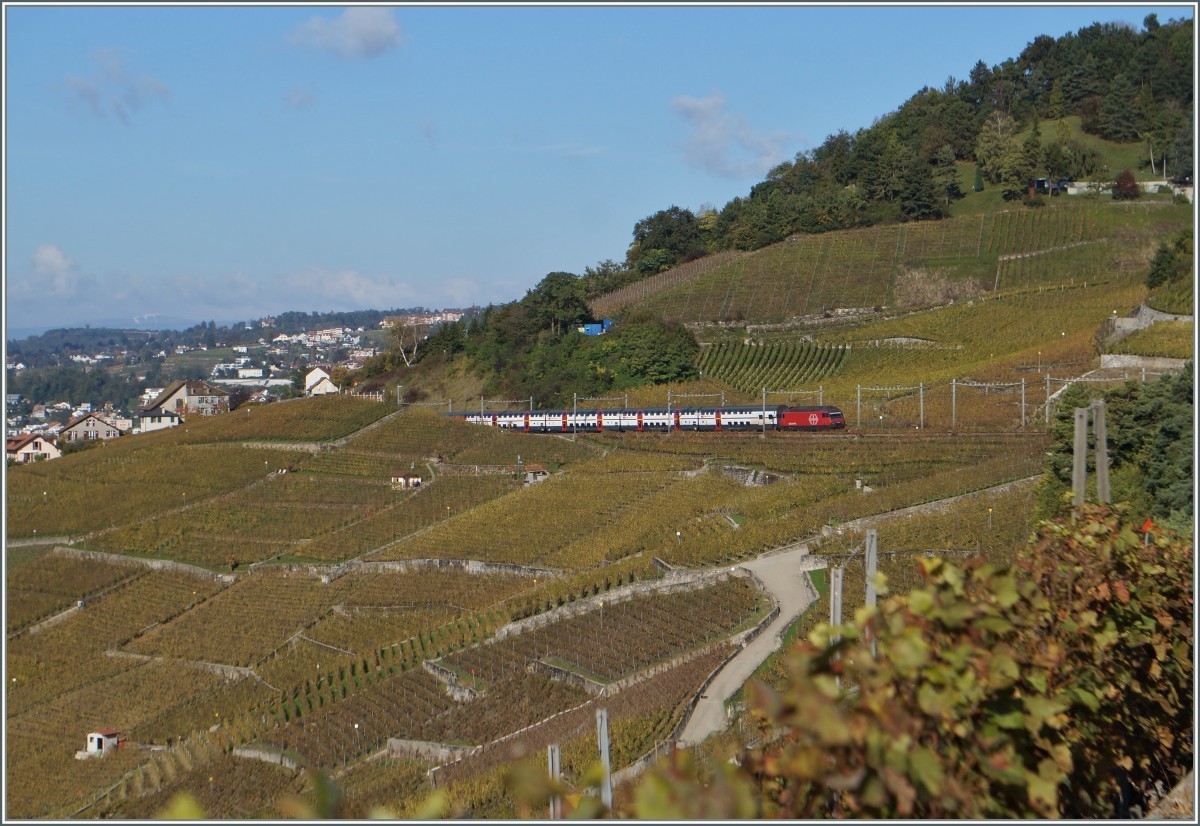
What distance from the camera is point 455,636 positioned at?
91.4ft

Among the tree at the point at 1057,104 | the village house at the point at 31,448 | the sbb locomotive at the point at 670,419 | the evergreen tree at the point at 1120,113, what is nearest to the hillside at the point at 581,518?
the sbb locomotive at the point at 670,419

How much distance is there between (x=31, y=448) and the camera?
71.7 meters

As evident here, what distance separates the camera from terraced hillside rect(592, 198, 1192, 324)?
6400 cm

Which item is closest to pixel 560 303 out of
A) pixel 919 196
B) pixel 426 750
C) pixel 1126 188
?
pixel 919 196

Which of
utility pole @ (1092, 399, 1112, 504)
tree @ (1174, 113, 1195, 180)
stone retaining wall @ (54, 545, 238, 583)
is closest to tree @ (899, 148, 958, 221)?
tree @ (1174, 113, 1195, 180)

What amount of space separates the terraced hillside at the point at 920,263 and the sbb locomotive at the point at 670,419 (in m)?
17.1

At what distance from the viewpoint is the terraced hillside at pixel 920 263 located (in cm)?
6400

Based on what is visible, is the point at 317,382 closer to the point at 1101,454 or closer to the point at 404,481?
the point at 404,481

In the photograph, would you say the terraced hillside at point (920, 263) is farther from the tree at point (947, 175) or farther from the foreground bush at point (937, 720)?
the foreground bush at point (937, 720)

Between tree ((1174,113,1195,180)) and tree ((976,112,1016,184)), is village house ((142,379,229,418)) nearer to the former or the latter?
tree ((976,112,1016,184))

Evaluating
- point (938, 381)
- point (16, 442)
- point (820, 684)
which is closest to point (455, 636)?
point (820, 684)

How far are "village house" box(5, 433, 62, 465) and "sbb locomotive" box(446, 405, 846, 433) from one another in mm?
29897

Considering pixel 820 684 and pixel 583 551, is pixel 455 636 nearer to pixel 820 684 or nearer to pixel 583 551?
pixel 583 551

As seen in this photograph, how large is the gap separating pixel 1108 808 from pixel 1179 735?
6.75 feet
